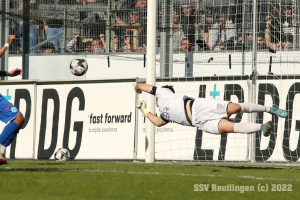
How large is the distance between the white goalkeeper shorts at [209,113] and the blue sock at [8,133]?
2998mm

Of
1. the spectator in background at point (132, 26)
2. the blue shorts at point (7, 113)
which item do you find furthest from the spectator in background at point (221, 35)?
the blue shorts at point (7, 113)

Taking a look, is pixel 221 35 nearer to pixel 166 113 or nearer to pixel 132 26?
pixel 132 26

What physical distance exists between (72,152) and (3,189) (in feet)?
21.7

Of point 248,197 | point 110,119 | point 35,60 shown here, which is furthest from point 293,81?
point 35,60

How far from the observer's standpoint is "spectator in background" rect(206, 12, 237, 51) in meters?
13.6

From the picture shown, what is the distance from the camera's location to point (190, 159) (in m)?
10.9

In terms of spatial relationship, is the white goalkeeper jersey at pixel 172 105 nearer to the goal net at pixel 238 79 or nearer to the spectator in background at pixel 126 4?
the goal net at pixel 238 79

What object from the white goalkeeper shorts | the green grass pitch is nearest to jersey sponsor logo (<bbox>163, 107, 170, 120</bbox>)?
the white goalkeeper shorts

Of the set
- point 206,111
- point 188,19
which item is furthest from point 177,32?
point 206,111

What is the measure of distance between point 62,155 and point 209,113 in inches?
173

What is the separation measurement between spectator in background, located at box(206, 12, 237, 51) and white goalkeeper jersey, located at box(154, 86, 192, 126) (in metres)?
5.96

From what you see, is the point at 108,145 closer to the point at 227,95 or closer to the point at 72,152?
the point at 72,152

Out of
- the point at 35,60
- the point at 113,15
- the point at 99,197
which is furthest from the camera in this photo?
the point at 35,60

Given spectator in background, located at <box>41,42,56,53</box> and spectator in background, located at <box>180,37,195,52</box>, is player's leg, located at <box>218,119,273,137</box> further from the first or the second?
spectator in background, located at <box>41,42,56,53</box>
